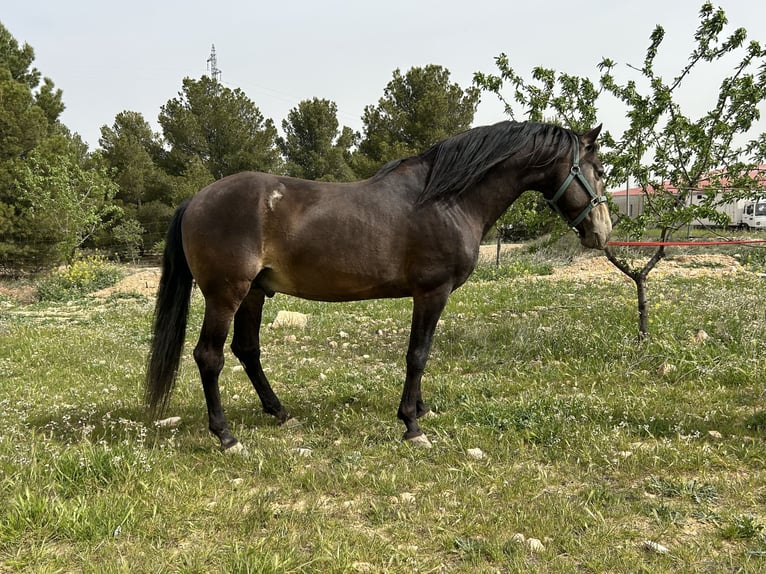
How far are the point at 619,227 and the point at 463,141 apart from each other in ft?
10.2

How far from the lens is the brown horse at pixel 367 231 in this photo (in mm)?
3561

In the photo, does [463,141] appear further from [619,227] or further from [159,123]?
[159,123]

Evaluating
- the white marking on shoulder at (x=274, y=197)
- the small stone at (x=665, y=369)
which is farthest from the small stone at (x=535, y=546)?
the small stone at (x=665, y=369)

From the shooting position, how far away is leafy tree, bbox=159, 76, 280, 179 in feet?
81.7

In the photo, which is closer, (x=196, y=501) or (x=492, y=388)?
(x=196, y=501)

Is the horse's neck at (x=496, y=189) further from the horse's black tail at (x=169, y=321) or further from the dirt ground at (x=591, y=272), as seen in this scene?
the dirt ground at (x=591, y=272)

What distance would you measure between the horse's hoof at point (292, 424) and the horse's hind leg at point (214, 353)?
539 mm

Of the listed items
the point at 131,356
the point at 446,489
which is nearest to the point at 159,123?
the point at 131,356

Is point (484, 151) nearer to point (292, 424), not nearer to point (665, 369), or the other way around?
point (292, 424)

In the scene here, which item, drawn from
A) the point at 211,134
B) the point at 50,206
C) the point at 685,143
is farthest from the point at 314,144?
the point at 685,143

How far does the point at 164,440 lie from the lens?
12.2ft

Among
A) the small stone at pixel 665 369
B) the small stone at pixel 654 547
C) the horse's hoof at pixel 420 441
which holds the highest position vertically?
the small stone at pixel 665 369

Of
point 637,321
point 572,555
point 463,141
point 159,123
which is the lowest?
point 572,555

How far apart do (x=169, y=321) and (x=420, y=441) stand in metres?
2.10
